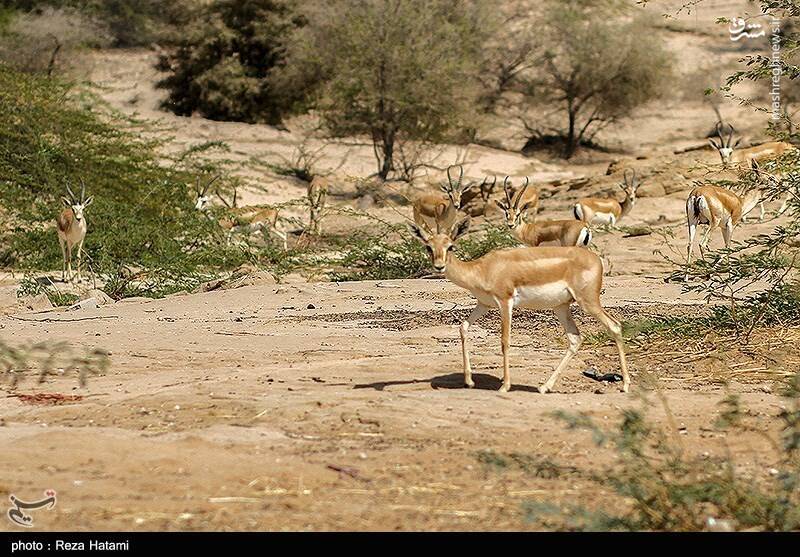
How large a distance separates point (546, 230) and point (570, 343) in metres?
7.71

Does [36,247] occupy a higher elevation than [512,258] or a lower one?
lower

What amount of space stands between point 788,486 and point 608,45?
29.6 m

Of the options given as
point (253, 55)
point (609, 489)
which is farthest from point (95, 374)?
point (253, 55)

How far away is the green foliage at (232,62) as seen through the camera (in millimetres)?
31703

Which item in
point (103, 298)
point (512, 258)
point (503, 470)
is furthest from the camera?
point (103, 298)

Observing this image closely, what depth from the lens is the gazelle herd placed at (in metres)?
7.38

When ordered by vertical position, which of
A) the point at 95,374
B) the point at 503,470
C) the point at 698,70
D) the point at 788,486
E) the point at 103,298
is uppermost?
the point at 788,486

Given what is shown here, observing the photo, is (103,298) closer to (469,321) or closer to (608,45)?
(469,321)

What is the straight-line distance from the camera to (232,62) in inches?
1271

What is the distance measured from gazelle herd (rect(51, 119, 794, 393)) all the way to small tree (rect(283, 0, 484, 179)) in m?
3.63

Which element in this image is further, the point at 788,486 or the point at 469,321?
the point at 469,321

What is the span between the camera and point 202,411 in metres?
6.60

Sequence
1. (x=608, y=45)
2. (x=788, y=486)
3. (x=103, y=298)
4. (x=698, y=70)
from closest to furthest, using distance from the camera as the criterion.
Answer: (x=788, y=486), (x=103, y=298), (x=608, y=45), (x=698, y=70)

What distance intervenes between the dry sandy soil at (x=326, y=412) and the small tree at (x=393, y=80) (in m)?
14.9
